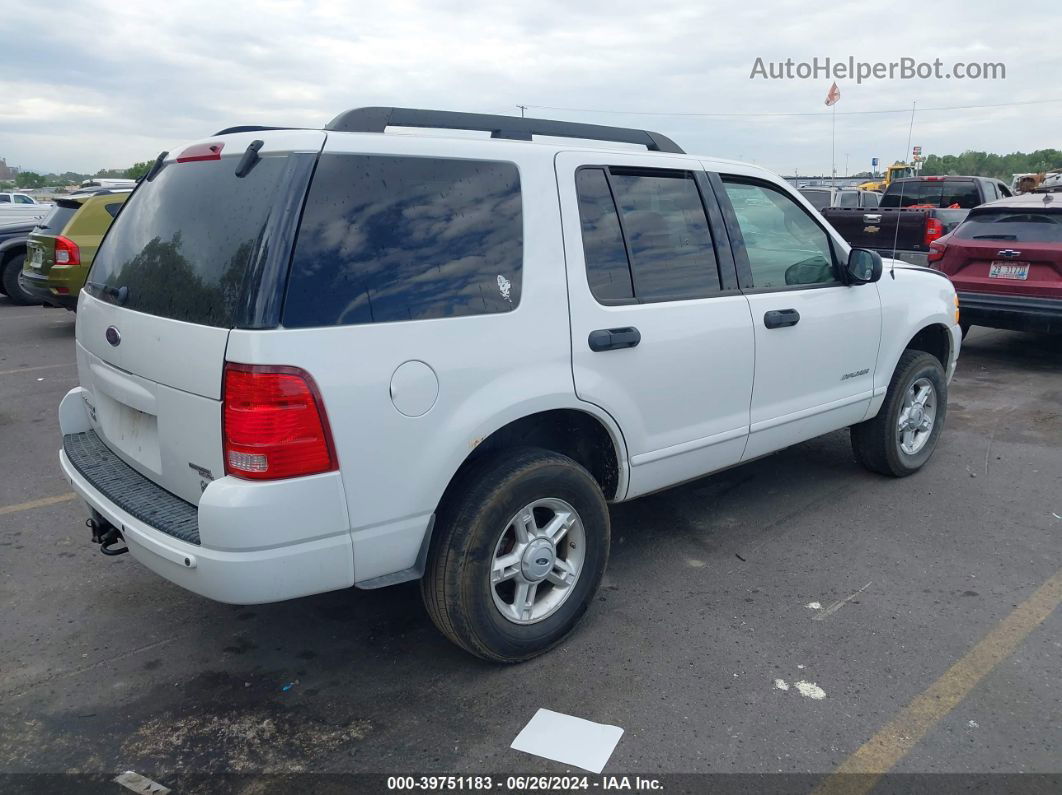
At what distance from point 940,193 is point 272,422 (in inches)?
581

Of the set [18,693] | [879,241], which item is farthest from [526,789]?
→ [879,241]

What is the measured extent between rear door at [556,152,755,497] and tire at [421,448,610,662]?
0.35 meters

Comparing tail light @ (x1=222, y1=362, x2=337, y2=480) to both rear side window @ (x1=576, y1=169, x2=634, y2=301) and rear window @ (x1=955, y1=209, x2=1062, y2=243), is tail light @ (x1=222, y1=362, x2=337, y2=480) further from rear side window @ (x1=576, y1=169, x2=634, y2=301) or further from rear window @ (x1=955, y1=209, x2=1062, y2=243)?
rear window @ (x1=955, y1=209, x2=1062, y2=243)

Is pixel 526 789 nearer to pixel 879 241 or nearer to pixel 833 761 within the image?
pixel 833 761

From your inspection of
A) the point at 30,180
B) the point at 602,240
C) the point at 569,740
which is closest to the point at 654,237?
the point at 602,240

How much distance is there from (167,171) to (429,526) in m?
1.71

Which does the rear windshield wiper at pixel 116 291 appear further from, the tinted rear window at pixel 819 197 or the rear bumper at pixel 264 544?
the tinted rear window at pixel 819 197

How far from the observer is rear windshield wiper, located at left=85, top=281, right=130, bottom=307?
308cm

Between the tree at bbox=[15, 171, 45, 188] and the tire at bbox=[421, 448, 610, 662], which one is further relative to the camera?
the tree at bbox=[15, 171, 45, 188]

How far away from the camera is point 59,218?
34.8ft

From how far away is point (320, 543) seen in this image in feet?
8.54

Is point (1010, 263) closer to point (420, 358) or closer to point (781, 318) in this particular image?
point (781, 318)

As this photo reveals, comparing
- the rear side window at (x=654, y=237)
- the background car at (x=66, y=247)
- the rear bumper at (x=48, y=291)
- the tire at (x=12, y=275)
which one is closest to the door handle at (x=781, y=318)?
the rear side window at (x=654, y=237)

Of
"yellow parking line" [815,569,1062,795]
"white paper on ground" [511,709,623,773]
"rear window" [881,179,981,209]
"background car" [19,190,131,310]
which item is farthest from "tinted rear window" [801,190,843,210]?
"white paper on ground" [511,709,623,773]
